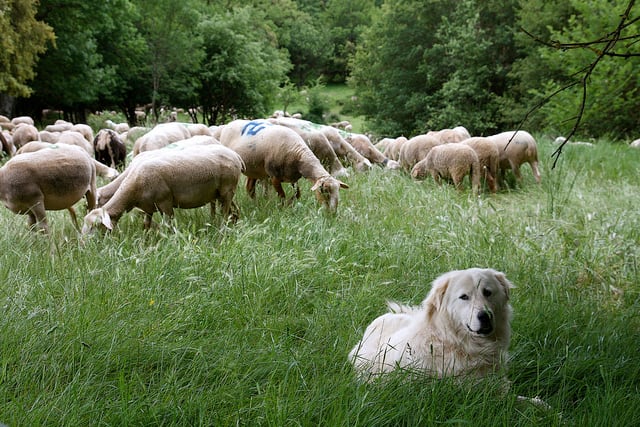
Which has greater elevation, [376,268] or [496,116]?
[376,268]

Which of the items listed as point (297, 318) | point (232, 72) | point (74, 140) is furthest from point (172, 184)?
point (232, 72)

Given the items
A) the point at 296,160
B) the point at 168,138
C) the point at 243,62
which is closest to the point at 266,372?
the point at 296,160

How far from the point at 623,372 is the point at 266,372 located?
2.06 m

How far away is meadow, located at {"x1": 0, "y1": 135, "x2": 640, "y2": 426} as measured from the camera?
2477 mm

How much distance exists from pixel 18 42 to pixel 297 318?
17.9 meters

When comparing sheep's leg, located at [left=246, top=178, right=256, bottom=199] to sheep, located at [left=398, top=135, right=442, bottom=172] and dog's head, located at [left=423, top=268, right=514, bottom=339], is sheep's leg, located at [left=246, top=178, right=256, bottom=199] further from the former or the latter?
dog's head, located at [left=423, top=268, right=514, bottom=339]

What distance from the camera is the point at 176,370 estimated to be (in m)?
2.96

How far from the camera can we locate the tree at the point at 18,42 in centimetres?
1633

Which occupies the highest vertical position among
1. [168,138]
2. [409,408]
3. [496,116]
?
[409,408]

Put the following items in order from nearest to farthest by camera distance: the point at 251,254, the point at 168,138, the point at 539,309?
1. the point at 539,309
2. the point at 251,254
3. the point at 168,138

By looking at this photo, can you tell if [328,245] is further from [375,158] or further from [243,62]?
[243,62]

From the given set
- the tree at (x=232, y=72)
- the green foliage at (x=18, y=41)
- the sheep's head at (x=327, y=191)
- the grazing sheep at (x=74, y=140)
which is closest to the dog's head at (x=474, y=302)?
the sheep's head at (x=327, y=191)

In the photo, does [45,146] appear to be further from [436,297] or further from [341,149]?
[436,297]

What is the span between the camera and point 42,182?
19.2 feet
